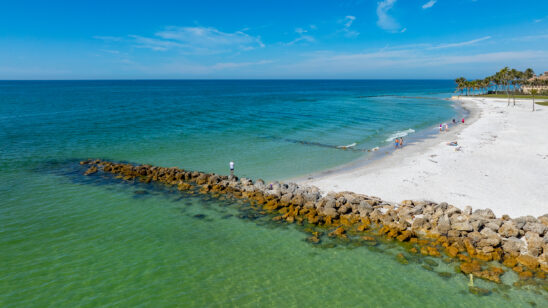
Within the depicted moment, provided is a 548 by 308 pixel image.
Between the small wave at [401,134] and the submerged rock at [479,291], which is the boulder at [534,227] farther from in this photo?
the small wave at [401,134]

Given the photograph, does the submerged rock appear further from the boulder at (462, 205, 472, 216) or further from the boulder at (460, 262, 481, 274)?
the boulder at (462, 205, 472, 216)

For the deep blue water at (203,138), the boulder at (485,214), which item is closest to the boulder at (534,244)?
the boulder at (485,214)

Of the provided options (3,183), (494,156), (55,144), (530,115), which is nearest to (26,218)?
(3,183)

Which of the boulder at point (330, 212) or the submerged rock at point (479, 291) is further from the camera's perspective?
the boulder at point (330, 212)

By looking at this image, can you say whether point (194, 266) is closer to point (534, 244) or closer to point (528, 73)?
point (534, 244)

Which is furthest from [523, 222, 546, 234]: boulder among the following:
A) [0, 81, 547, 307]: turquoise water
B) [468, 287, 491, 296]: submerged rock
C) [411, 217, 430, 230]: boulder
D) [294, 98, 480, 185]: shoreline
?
[294, 98, 480, 185]: shoreline

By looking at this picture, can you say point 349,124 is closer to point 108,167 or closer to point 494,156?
point 494,156
